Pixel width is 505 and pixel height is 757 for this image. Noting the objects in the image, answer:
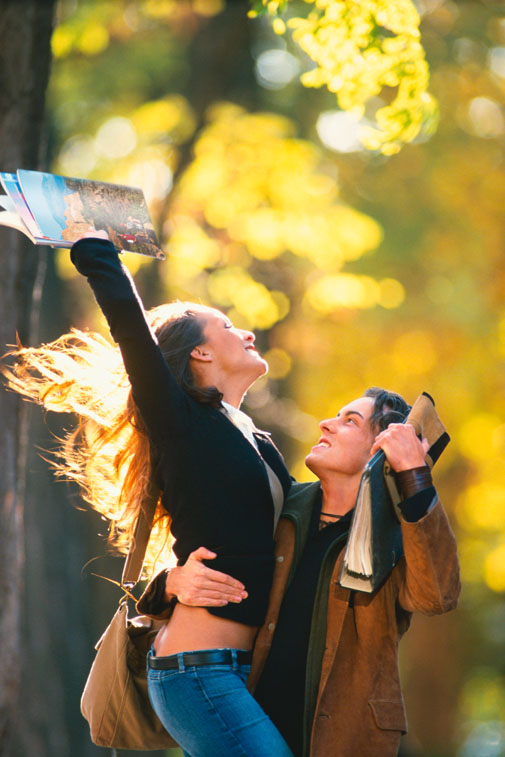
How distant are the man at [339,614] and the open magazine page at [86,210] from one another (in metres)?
1.21

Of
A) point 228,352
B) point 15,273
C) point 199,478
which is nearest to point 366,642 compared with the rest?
point 199,478

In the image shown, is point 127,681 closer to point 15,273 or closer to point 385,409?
point 385,409

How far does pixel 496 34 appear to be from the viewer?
42.0 feet

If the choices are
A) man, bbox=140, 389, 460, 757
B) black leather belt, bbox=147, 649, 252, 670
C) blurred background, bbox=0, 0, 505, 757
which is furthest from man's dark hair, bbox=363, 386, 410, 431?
blurred background, bbox=0, 0, 505, 757

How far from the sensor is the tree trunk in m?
4.65

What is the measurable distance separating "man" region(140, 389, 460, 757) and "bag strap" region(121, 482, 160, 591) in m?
0.24

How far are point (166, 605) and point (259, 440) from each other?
0.76 metres

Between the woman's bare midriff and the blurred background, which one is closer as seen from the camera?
the woman's bare midriff

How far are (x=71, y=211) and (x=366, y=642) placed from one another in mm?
1906

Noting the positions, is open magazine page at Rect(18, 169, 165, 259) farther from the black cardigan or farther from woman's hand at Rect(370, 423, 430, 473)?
woman's hand at Rect(370, 423, 430, 473)

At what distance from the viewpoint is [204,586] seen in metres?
3.26

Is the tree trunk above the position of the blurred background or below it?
below

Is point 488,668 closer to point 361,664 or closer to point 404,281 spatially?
point 404,281

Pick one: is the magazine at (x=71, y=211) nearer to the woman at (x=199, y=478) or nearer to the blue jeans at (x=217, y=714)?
the woman at (x=199, y=478)
